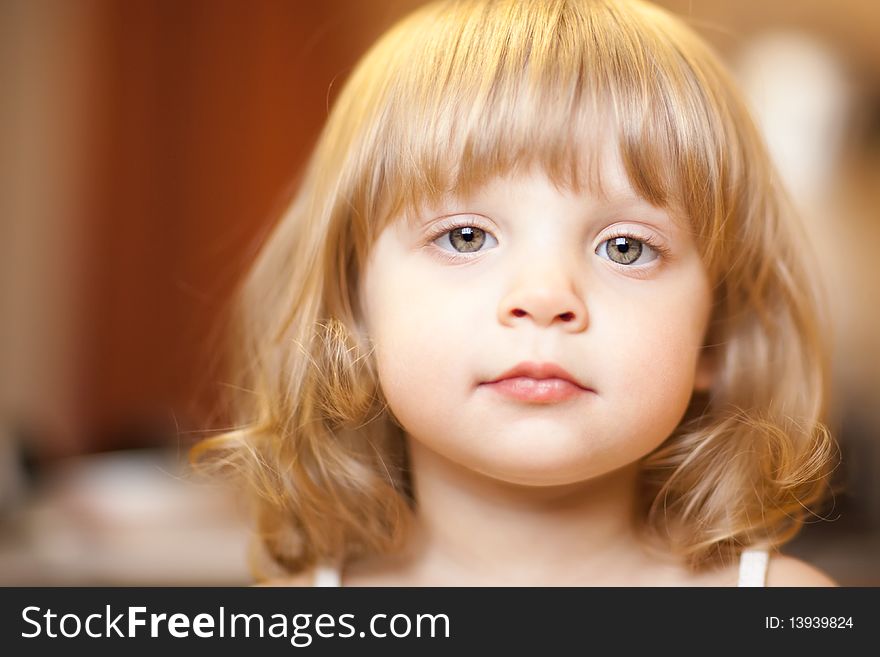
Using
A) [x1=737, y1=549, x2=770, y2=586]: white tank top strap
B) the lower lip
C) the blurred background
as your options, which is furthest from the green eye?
the blurred background

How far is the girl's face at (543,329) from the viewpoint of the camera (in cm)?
64

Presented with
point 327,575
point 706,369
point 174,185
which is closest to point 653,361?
point 706,369

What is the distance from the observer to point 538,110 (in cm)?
66

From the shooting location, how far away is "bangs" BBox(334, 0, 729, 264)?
0.66 m

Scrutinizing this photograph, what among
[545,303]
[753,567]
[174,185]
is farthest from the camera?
[174,185]

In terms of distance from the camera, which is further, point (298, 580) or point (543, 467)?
point (298, 580)

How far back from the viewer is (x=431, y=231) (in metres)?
0.70

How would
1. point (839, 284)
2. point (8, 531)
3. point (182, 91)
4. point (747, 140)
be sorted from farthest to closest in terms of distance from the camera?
point (182, 91) < point (839, 284) < point (8, 531) < point (747, 140)

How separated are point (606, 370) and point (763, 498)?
0.82 feet

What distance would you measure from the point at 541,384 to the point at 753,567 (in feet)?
0.95

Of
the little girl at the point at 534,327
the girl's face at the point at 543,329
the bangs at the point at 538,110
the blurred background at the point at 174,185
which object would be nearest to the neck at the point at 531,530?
the little girl at the point at 534,327

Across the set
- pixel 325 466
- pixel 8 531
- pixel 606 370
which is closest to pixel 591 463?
pixel 606 370

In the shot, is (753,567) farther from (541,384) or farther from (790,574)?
(541,384)

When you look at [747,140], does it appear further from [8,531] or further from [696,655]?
[8,531]
